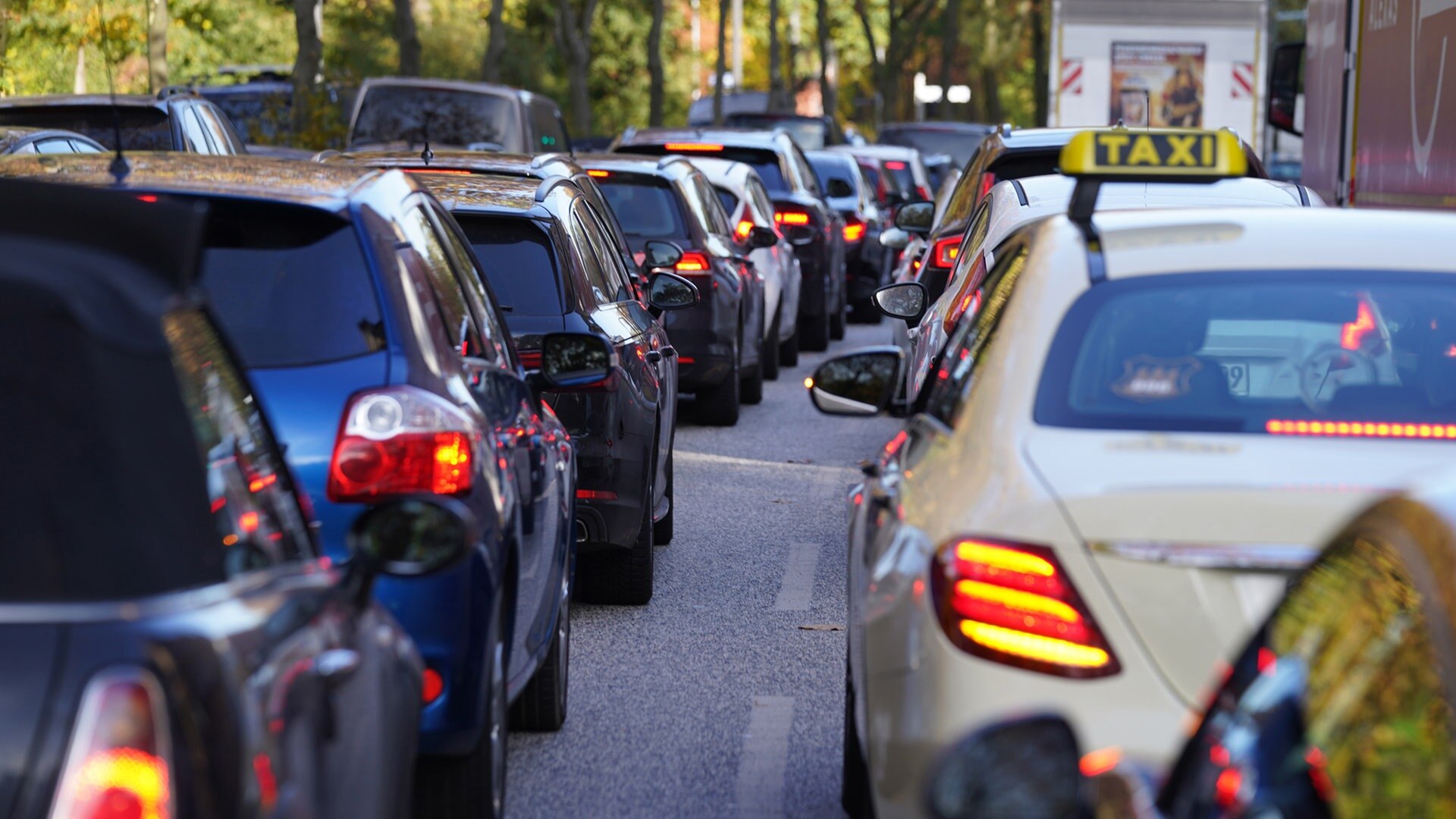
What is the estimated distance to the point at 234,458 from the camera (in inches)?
134

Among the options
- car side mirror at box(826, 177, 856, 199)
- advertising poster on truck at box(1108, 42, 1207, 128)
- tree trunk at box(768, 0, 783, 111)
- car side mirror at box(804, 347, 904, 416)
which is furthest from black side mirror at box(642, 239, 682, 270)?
tree trunk at box(768, 0, 783, 111)

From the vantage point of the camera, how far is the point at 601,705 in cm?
676

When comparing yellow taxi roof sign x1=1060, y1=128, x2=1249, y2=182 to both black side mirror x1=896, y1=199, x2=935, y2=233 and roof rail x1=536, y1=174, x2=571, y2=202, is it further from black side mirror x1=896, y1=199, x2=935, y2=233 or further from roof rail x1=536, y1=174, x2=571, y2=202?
black side mirror x1=896, y1=199, x2=935, y2=233

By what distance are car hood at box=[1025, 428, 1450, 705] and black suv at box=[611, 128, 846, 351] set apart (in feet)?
46.5

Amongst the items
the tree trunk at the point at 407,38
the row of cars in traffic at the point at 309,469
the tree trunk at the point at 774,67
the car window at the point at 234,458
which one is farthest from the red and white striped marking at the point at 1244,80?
the tree trunk at the point at 774,67

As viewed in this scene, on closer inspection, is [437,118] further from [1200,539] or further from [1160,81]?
[1200,539]

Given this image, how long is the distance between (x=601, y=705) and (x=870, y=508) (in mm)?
2179

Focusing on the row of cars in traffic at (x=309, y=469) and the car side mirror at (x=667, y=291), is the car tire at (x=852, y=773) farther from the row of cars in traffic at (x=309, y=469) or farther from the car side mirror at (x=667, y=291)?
the car side mirror at (x=667, y=291)

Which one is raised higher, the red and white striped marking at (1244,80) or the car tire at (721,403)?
the red and white striped marking at (1244,80)

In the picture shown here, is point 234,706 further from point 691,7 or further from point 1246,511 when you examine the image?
point 691,7

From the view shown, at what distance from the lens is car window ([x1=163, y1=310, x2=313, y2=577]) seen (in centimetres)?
312

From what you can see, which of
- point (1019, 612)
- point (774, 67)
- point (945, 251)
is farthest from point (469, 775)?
point (774, 67)

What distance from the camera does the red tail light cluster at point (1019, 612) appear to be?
355cm

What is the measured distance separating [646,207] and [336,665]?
10245mm
